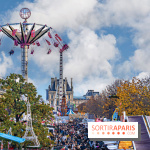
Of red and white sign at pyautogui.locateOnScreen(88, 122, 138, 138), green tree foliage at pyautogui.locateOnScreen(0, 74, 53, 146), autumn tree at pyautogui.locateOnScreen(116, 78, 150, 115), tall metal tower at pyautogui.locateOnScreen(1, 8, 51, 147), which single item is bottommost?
red and white sign at pyautogui.locateOnScreen(88, 122, 138, 138)

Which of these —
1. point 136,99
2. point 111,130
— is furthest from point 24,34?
point 111,130

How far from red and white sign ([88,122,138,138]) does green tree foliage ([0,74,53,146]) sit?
23.2 feet

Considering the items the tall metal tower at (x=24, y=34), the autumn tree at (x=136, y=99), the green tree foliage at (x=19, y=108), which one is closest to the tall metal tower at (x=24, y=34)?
the tall metal tower at (x=24, y=34)

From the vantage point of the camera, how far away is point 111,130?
3106cm

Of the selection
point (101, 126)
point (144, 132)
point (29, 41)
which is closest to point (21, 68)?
point (29, 41)

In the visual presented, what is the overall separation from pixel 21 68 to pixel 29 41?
913 centimetres

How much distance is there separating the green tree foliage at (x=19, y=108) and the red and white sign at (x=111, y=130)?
7.07 m

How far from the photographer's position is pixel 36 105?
37.3m

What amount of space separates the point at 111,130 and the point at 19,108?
10.0m

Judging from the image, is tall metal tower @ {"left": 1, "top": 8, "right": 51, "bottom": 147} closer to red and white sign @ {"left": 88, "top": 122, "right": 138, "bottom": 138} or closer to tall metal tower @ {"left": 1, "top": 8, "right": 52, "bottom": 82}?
tall metal tower @ {"left": 1, "top": 8, "right": 52, "bottom": 82}

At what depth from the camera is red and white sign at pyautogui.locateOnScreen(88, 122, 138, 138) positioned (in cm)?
3077

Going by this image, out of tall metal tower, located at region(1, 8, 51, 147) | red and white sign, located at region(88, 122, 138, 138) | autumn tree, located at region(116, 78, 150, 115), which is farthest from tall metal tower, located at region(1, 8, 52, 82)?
red and white sign, located at region(88, 122, 138, 138)

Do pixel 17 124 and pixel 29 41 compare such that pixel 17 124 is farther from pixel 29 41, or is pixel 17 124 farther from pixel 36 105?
pixel 29 41

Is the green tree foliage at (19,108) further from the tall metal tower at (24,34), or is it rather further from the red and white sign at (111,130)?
the tall metal tower at (24,34)
